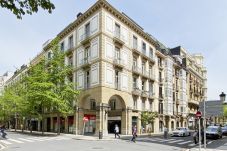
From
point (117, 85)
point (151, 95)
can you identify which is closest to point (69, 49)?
point (117, 85)

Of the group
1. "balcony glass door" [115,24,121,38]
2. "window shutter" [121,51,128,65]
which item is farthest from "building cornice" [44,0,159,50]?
"window shutter" [121,51,128,65]

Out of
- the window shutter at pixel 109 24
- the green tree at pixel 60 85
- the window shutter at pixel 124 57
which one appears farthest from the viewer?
the window shutter at pixel 124 57

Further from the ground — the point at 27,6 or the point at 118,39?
the point at 118,39

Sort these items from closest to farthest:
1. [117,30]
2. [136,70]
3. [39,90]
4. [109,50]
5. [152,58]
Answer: [39,90]
[109,50]
[117,30]
[136,70]
[152,58]

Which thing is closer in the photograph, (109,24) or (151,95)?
(109,24)

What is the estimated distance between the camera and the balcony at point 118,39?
38.9 meters

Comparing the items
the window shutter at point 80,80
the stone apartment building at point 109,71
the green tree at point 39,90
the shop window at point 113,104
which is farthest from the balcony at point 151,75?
the green tree at point 39,90

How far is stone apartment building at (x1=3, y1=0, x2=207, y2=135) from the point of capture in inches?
1459

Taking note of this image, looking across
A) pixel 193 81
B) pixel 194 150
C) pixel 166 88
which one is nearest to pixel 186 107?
pixel 193 81

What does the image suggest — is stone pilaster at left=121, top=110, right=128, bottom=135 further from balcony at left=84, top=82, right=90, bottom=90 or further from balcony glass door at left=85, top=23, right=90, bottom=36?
balcony glass door at left=85, top=23, right=90, bottom=36

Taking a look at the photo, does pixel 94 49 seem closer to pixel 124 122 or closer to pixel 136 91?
pixel 136 91

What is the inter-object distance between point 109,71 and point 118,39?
4.80 metres

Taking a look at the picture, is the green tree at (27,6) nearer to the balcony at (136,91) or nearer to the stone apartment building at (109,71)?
the stone apartment building at (109,71)

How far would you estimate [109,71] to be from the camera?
37.6 meters
